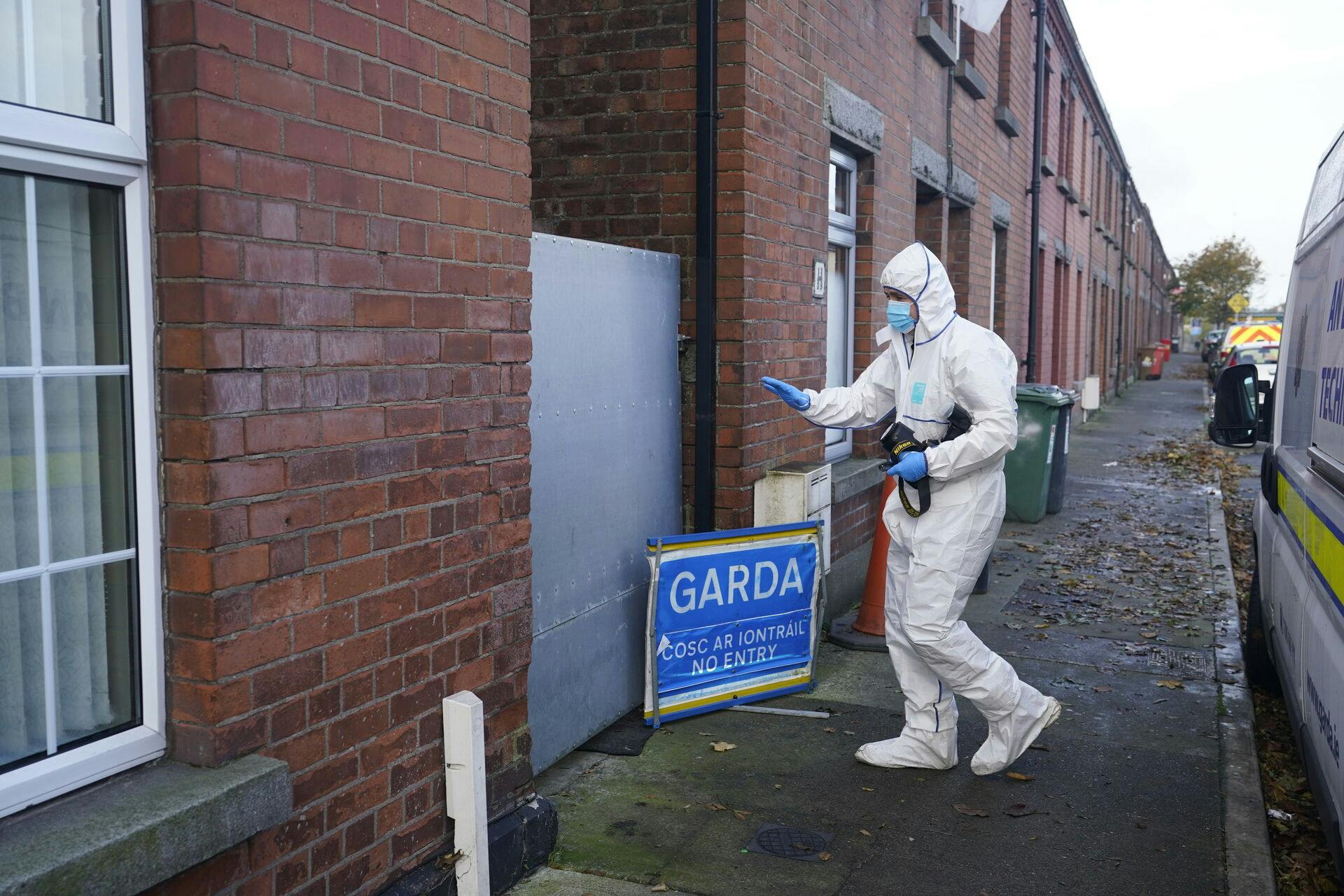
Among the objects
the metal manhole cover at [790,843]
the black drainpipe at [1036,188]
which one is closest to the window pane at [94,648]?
the metal manhole cover at [790,843]

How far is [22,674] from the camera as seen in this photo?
2.55 m

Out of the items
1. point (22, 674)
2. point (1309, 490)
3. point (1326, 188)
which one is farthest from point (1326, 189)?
point (22, 674)

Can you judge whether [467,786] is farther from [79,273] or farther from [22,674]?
[79,273]

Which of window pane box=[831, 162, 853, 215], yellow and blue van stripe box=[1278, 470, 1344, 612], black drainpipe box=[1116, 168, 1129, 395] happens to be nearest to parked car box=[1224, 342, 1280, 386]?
black drainpipe box=[1116, 168, 1129, 395]

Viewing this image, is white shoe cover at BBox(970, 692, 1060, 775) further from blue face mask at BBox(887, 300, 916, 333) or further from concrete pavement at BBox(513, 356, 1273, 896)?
blue face mask at BBox(887, 300, 916, 333)

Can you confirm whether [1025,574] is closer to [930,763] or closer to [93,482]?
[930,763]

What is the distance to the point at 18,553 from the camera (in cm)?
253

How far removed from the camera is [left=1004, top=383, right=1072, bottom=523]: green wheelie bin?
10.8 metres

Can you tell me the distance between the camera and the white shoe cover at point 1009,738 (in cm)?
480

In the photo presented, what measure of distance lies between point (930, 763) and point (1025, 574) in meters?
4.36

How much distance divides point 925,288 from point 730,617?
70.0 inches

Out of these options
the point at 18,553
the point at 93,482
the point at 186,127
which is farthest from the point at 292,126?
the point at 18,553

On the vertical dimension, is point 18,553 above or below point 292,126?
below

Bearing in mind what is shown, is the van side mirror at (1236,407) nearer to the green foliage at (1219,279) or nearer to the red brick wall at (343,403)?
the red brick wall at (343,403)
